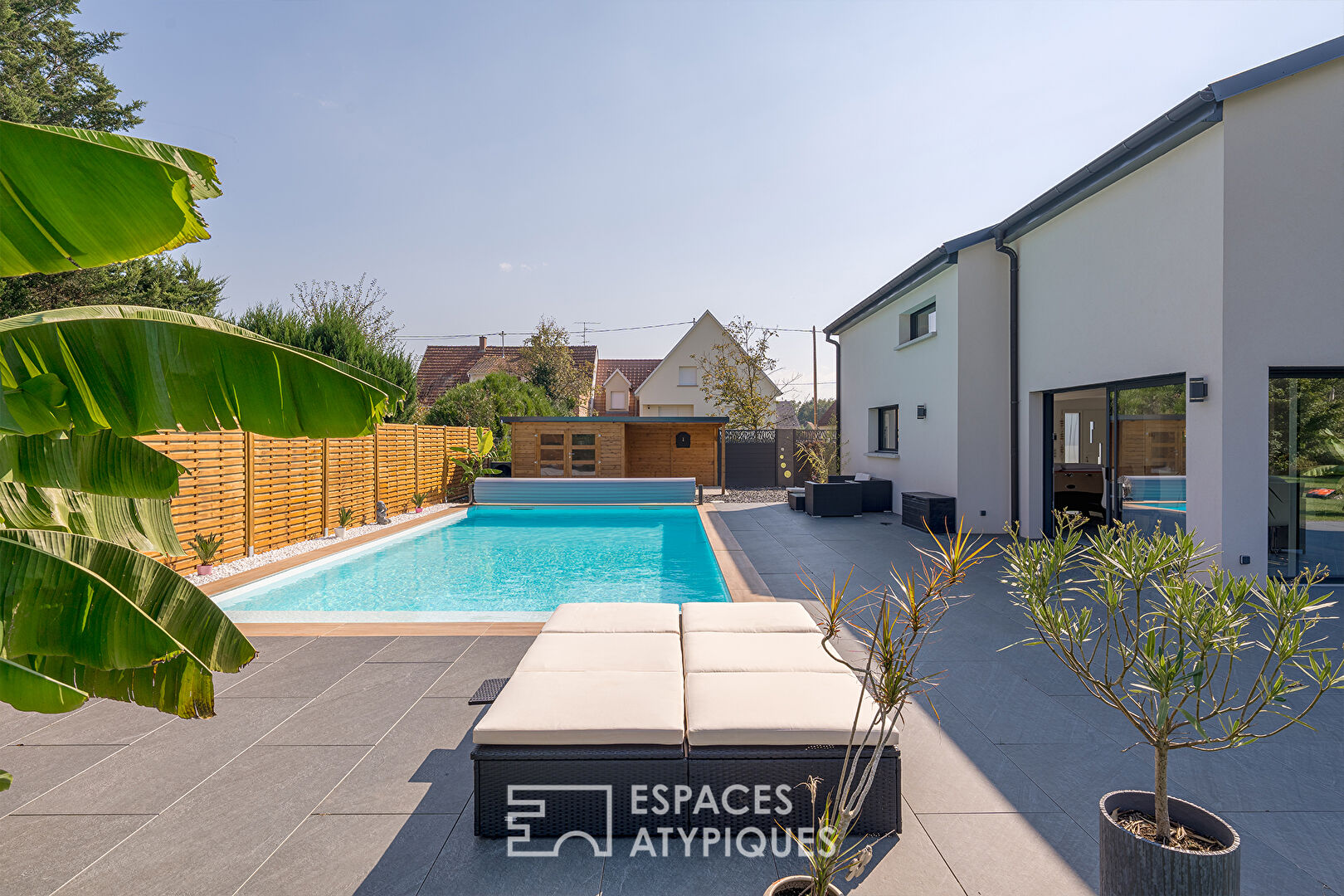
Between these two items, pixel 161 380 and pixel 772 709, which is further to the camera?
pixel 772 709

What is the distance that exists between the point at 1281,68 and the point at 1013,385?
5312 millimetres

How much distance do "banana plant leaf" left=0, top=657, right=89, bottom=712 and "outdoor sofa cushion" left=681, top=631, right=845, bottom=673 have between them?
2.51 m

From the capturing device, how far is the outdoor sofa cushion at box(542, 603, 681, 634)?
13.9 feet

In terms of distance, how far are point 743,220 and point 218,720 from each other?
1407 centimetres

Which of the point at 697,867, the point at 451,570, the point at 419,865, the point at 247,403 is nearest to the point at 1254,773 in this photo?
the point at 697,867

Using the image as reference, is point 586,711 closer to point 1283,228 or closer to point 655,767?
point 655,767

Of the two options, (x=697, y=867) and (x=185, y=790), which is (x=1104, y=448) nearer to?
(x=697, y=867)

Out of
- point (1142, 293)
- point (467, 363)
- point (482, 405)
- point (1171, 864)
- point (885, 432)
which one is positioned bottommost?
point (1171, 864)

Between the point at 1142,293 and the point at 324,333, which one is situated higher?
the point at 324,333

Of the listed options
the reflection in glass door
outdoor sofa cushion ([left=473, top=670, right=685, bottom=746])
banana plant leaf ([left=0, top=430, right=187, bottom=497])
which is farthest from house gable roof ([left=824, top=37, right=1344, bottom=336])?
banana plant leaf ([left=0, top=430, right=187, bottom=497])

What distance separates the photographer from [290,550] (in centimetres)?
1023

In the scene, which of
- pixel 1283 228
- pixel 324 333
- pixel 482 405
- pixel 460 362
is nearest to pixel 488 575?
pixel 1283 228

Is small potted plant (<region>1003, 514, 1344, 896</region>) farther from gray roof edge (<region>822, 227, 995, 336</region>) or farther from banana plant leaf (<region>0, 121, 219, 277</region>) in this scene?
gray roof edge (<region>822, 227, 995, 336</region>)

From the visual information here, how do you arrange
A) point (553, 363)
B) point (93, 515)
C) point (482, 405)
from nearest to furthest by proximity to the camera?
point (93, 515) → point (482, 405) → point (553, 363)
